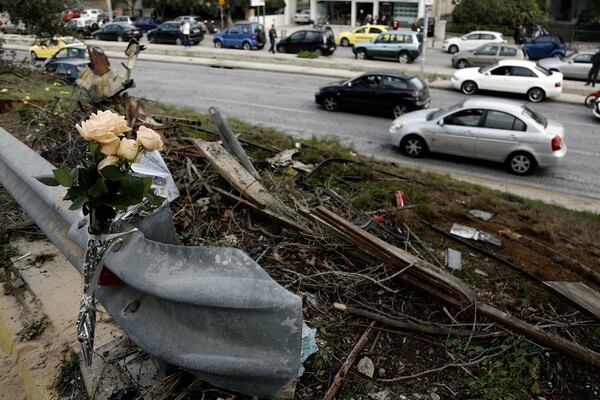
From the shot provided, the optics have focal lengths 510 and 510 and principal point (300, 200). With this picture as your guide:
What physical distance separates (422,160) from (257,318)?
469 inches

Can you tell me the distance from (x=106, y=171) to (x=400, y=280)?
2808 millimetres

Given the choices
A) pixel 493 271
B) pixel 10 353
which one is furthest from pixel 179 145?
pixel 493 271

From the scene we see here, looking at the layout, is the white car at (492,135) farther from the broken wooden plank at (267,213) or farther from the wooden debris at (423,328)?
the wooden debris at (423,328)

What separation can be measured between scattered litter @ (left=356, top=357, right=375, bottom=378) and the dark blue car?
102 ft

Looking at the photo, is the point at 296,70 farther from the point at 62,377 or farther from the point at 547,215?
the point at 62,377

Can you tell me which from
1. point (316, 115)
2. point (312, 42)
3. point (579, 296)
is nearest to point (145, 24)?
point (312, 42)

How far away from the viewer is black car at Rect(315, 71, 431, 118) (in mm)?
17031

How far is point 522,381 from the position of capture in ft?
12.2

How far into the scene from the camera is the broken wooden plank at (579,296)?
4.21m

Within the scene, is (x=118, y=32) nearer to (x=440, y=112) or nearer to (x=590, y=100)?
(x=440, y=112)

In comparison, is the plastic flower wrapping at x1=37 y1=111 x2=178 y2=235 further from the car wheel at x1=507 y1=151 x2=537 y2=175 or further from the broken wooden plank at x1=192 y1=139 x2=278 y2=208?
the car wheel at x1=507 y1=151 x2=537 y2=175

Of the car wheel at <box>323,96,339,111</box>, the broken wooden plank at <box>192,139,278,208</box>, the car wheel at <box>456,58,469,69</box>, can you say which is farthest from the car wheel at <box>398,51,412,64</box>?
the broken wooden plank at <box>192,139,278,208</box>

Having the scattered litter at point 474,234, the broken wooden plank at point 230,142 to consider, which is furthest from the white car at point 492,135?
the broken wooden plank at point 230,142

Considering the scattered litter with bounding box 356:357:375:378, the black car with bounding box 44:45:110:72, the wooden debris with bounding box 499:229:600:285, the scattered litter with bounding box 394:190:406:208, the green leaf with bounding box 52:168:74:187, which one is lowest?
the wooden debris with bounding box 499:229:600:285
